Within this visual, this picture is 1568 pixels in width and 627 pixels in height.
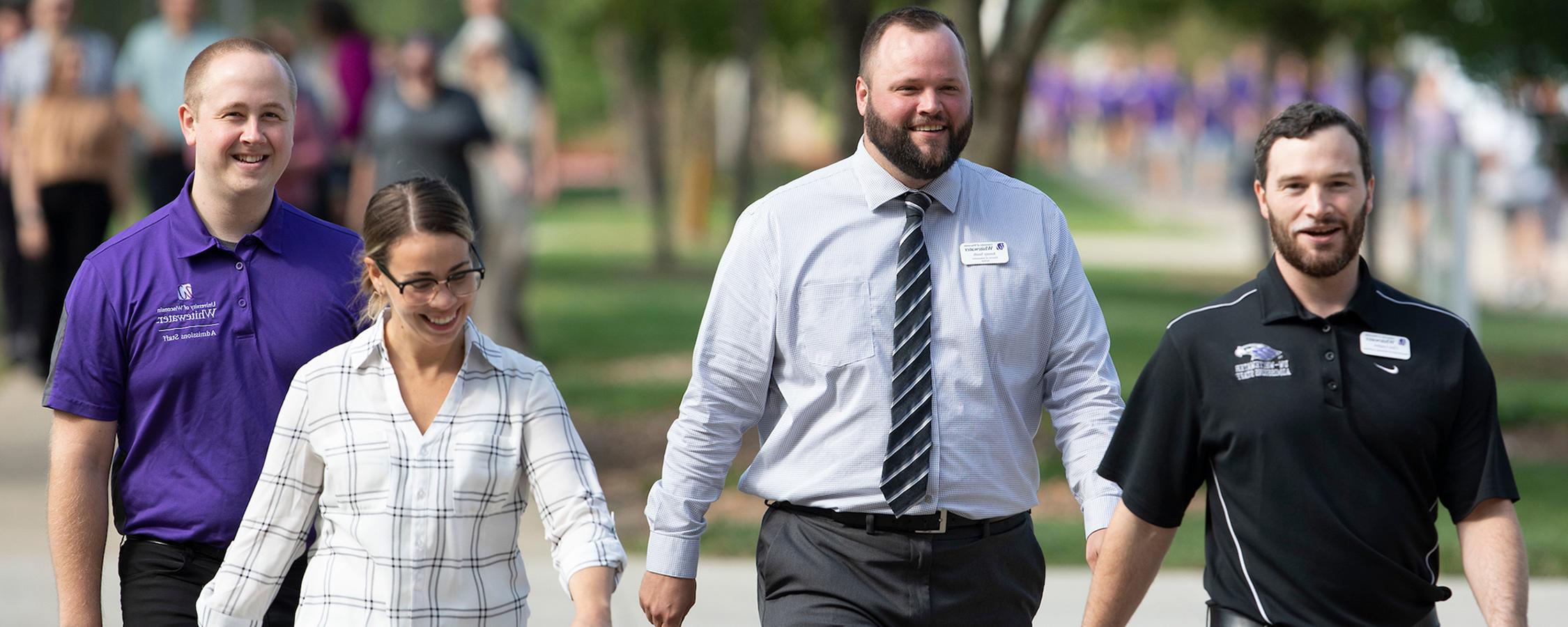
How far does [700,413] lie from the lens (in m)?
4.39

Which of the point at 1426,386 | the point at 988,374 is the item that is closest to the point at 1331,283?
the point at 1426,386

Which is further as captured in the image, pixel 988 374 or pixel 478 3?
pixel 478 3

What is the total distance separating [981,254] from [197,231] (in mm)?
1668

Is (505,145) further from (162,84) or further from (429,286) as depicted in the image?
(429,286)

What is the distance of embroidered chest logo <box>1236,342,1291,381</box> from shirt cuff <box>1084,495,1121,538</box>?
57 cm

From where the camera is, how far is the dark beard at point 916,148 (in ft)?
14.1

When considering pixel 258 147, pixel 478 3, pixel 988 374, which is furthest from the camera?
pixel 478 3

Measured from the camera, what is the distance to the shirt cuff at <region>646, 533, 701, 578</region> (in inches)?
174

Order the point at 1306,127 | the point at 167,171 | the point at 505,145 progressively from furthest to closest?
the point at 505,145 < the point at 167,171 < the point at 1306,127

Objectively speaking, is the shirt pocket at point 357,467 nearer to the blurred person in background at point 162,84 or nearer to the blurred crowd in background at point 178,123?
the blurred crowd in background at point 178,123

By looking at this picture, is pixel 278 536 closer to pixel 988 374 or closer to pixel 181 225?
pixel 181 225

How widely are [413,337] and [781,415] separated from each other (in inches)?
40.0

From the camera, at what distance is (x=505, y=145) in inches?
476

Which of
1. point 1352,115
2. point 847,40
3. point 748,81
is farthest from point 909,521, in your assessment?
point 748,81
